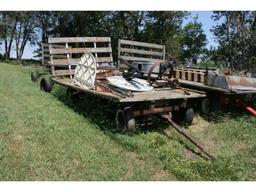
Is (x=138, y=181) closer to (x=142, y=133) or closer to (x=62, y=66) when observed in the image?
(x=142, y=133)

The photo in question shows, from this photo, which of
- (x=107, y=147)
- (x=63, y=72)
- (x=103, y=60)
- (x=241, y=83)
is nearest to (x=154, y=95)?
(x=107, y=147)

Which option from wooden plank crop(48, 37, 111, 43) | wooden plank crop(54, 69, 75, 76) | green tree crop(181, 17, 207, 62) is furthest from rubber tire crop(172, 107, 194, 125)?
green tree crop(181, 17, 207, 62)

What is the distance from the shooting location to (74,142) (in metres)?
6.50

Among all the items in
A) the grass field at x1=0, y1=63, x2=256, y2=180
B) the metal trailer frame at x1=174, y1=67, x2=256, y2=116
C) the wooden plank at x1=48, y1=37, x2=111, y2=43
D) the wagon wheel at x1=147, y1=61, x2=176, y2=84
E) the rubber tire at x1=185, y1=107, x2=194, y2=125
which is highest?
the wooden plank at x1=48, y1=37, x2=111, y2=43

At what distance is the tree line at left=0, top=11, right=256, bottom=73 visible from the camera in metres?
17.2

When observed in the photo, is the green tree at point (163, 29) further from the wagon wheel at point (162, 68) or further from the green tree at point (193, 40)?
the wagon wheel at point (162, 68)

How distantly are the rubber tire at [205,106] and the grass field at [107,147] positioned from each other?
20 cm

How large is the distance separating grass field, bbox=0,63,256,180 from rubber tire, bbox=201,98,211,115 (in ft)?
0.66

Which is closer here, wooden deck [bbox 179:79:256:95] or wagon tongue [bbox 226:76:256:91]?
wooden deck [bbox 179:79:256:95]

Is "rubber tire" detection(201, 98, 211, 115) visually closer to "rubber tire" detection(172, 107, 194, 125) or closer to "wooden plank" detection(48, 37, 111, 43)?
"rubber tire" detection(172, 107, 194, 125)

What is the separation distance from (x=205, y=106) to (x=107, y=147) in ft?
11.6

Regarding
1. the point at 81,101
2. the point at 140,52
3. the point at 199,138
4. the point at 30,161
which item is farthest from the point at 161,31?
the point at 30,161

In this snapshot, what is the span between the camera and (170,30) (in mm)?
25688
